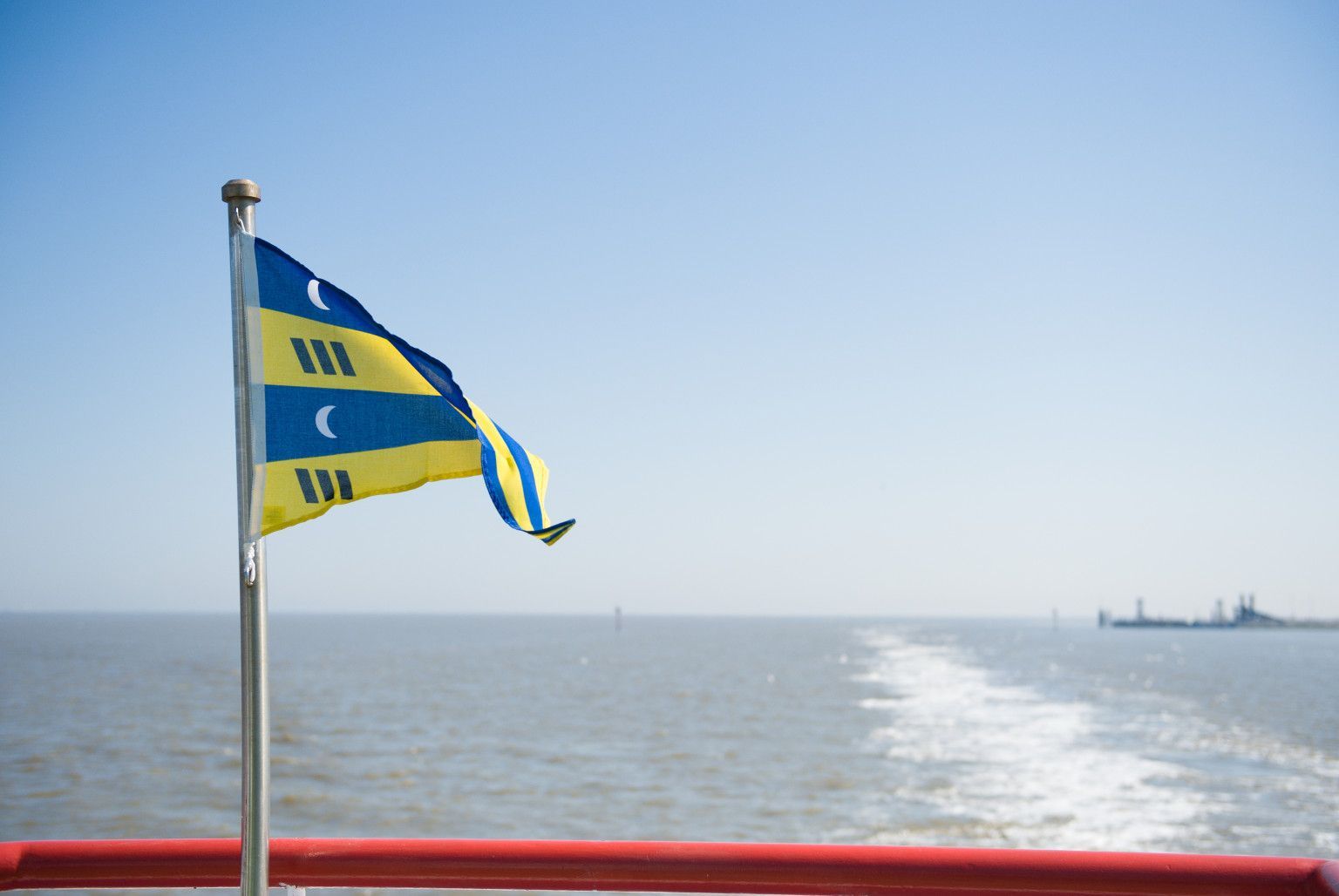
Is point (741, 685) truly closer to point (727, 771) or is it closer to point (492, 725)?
point (492, 725)

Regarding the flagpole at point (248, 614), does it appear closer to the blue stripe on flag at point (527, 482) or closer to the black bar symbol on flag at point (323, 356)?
the black bar symbol on flag at point (323, 356)

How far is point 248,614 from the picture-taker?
7.75 feet

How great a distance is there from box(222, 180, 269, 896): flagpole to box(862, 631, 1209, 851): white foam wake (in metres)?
16.5

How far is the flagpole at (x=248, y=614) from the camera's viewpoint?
2.27 m

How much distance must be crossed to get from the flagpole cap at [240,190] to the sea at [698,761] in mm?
15983

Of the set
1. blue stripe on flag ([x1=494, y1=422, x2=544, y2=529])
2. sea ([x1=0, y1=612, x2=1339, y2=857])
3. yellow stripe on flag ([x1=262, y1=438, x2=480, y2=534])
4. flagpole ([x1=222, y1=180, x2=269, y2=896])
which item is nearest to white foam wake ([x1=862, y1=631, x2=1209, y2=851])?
sea ([x1=0, y1=612, x2=1339, y2=857])

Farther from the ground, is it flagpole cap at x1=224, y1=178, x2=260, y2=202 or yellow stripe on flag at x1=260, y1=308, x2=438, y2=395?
flagpole cap at x1=224, y1=178, x2=260, y2=202

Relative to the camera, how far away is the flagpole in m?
2.27

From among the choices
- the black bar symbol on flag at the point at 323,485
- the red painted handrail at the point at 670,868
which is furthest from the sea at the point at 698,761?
the black bar symbol on flag at the point at 323,485

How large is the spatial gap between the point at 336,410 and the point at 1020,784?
2297 cm

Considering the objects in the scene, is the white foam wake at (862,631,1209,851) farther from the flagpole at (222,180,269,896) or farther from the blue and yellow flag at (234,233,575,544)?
the flagpole at (222,180,269,896)

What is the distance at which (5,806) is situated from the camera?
20422 millimetres

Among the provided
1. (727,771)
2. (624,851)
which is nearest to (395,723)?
(727,771)

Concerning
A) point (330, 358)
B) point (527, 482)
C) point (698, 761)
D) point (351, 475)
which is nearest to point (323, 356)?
point (330, 358)
